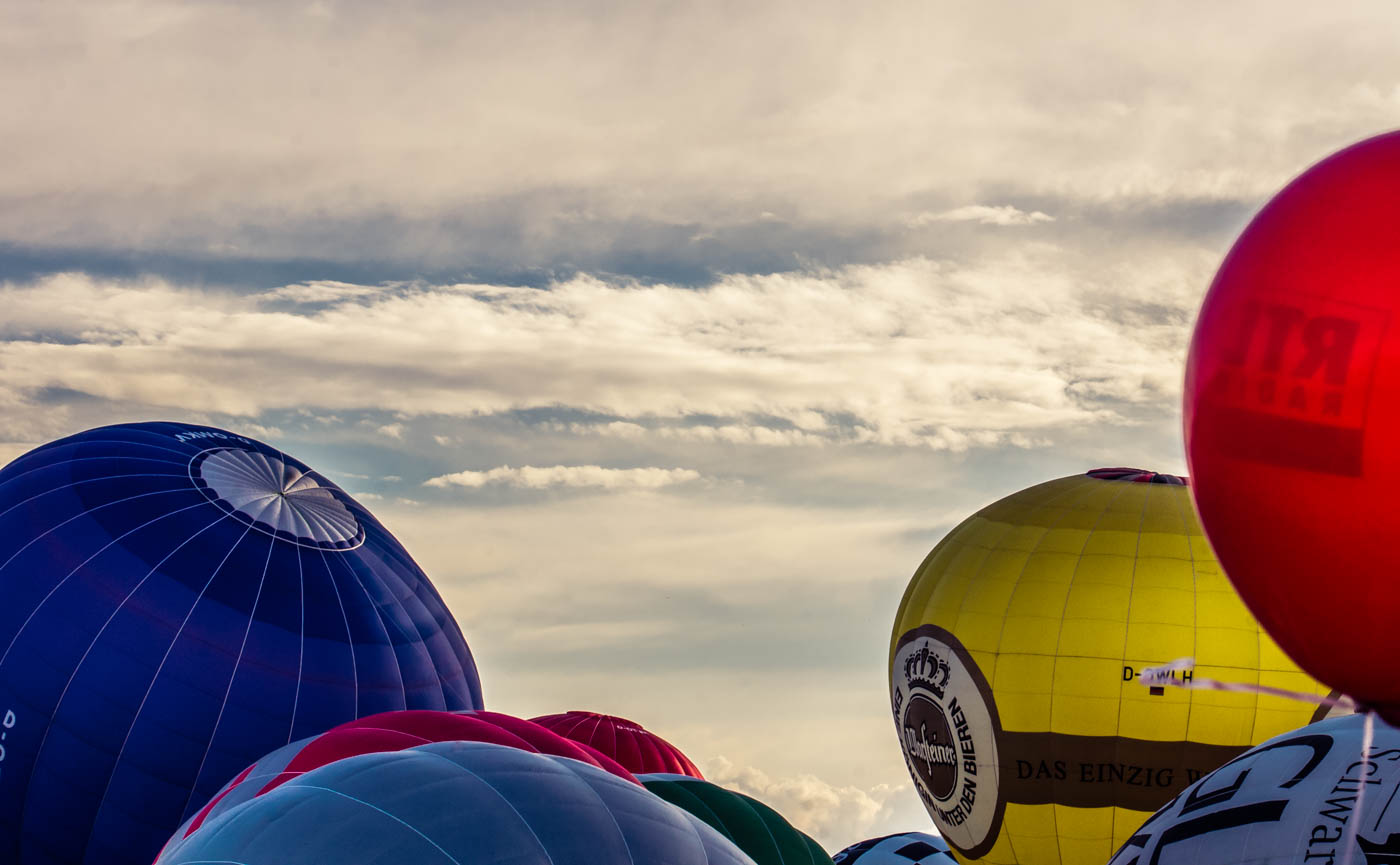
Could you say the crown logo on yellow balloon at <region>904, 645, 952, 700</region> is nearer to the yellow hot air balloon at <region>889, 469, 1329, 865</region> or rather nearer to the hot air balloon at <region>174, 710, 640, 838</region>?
the yellow hot air balloon at <region>889, 469, 1329, 865</region>

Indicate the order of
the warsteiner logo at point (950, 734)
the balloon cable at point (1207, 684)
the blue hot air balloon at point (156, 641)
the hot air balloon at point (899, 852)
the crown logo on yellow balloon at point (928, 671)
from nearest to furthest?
the balloon cable at point (1207, 684) → the blue hot air balloon at point (156, 641) → the warsteiner logo at point (950, 734) → the crown logo on yellow balloon at point (928, 671) → the hot air balloon at point (899, 852)

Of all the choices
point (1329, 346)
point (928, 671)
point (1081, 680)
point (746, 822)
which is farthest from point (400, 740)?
point (928, 671)

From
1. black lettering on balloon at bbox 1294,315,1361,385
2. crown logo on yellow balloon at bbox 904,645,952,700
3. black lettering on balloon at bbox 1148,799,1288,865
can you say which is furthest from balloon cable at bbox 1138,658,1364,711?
crown logo on yellow balloon at bbox 904,645,952,700

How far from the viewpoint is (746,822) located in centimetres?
1320

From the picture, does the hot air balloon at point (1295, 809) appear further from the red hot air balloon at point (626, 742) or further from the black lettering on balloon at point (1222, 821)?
the red hot air balloon at point (626, 742)

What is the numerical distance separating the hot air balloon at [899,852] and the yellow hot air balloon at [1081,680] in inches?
61.5

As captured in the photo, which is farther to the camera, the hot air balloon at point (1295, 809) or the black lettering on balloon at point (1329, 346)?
the hot air balloon at point (1295, 809)

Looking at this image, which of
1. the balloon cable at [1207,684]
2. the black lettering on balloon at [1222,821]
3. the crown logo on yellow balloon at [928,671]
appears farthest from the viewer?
the crown logo on yellow balloon at [928,671]

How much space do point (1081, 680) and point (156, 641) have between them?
1117 centimetres

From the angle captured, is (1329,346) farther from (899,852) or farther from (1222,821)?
(899,852)

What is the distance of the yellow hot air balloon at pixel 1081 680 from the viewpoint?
19.0 metres

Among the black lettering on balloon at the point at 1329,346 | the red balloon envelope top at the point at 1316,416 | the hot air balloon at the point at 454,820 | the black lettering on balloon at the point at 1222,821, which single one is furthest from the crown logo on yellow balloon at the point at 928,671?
the black lettering on balloon at the point at 1329,346

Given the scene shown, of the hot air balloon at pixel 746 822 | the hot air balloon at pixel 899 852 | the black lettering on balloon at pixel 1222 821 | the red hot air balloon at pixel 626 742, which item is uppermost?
the black lettering on balloon at pixel 1222 821

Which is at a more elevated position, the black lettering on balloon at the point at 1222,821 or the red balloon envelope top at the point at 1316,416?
the red balloon envelope top at the point at 1316,416
